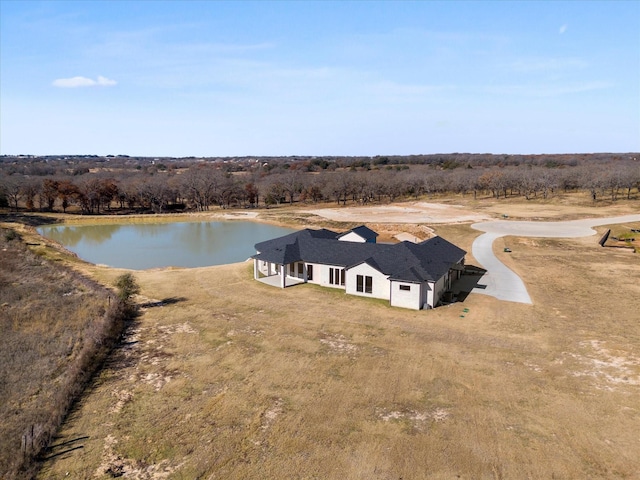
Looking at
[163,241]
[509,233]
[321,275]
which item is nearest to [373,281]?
[321,275]

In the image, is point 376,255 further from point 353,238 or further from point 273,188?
point 273,188

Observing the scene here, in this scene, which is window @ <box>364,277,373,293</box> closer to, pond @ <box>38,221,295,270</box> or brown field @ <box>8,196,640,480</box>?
brown field @ <box>8,196,640,480</box>

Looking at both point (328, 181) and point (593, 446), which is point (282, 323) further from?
point (328, 181)

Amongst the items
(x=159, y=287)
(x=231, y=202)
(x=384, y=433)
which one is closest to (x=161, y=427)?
(x=384, y=433)

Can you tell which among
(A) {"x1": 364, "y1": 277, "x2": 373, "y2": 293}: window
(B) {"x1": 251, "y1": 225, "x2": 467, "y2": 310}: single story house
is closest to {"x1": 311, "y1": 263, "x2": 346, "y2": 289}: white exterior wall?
(B) {"x1": 251, "y1": 225, "x2": 467, "y2": 310}: single story house

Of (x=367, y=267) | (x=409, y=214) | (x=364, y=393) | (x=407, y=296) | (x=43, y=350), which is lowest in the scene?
(x=364, y=393)

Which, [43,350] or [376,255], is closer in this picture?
[43,350]

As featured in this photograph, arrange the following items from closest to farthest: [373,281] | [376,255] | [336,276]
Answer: [373,281], [376,255], [336,276]
